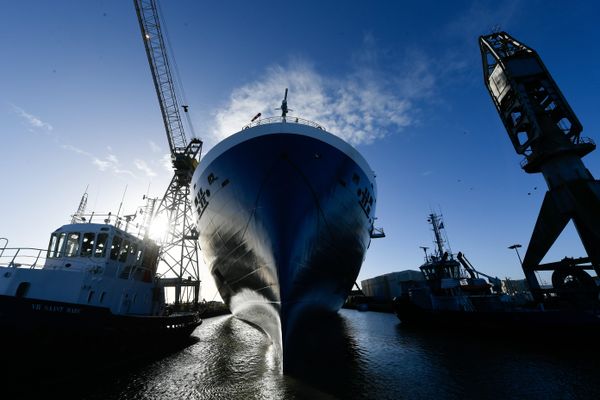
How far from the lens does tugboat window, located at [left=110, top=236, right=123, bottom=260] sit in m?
12.3

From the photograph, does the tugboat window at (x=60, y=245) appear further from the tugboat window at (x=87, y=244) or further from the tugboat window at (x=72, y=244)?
the tugboat window at (x=87, y=244)

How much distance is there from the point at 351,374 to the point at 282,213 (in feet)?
21.6

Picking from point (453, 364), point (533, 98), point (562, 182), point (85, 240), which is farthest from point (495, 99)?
point (85, 240)

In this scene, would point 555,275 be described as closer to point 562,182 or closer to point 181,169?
point 562,182

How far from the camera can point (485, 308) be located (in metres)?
19.6

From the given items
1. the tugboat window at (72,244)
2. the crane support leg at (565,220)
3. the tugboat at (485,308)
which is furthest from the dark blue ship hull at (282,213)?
the crane support leg at (565,220)

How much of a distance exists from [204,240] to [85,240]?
5.93 metres

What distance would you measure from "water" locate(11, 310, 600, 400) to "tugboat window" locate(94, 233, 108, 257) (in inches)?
202

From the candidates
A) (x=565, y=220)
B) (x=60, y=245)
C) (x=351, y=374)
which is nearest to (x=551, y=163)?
(x=565, y=220)

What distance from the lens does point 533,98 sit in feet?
70.3

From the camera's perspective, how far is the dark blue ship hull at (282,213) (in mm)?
8508

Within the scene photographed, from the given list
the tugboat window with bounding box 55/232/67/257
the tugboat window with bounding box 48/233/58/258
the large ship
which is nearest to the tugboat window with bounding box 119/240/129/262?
the tugboat window with bounding box 55/232/67/257

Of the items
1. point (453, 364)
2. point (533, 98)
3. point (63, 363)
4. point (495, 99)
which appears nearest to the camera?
point (63, 363)

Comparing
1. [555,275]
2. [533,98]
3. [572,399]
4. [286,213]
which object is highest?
[533,98]
